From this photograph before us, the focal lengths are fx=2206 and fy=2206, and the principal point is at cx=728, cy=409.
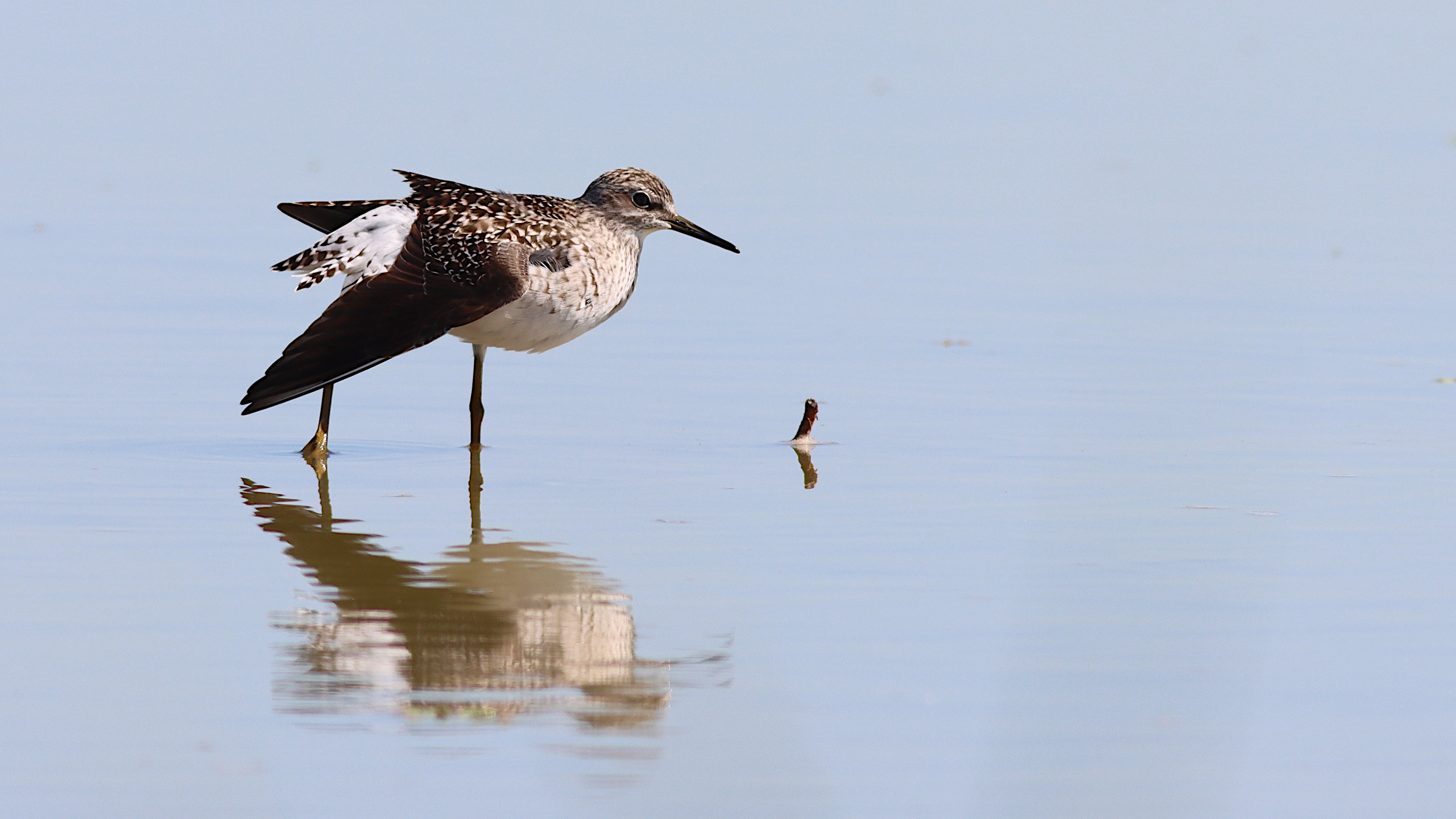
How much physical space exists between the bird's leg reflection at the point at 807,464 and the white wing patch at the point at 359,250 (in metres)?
1.83

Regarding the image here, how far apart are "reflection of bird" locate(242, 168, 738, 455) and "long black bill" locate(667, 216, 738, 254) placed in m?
0.10

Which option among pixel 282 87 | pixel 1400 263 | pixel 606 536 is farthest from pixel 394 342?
pixel 282 87

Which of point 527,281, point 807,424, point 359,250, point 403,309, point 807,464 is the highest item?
point 359,250

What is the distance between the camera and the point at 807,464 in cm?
868

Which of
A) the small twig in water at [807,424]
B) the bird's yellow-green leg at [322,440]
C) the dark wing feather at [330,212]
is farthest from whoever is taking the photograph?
the dark wing feather at [330,212]

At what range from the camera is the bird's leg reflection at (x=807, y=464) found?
835 cm

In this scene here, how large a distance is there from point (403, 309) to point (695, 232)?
202cm

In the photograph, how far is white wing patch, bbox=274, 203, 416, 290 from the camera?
30.0ft

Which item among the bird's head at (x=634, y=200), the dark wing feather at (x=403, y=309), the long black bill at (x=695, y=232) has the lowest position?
the dark wing feather at (x=403, y=309)

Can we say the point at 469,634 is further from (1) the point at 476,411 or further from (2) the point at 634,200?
(2) the point at 634,200

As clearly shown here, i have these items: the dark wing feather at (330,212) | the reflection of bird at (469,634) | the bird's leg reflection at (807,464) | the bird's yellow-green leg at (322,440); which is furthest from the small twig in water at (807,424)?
the dark wing feather at (330,212)

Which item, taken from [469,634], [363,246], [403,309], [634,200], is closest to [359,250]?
[363,246]

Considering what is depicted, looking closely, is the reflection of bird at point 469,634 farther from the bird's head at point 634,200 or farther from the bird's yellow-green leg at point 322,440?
the bird's head at point 634,200

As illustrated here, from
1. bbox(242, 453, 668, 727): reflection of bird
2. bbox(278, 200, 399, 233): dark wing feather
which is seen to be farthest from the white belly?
bbox(242, 453, 668, 727): reflection of bird
